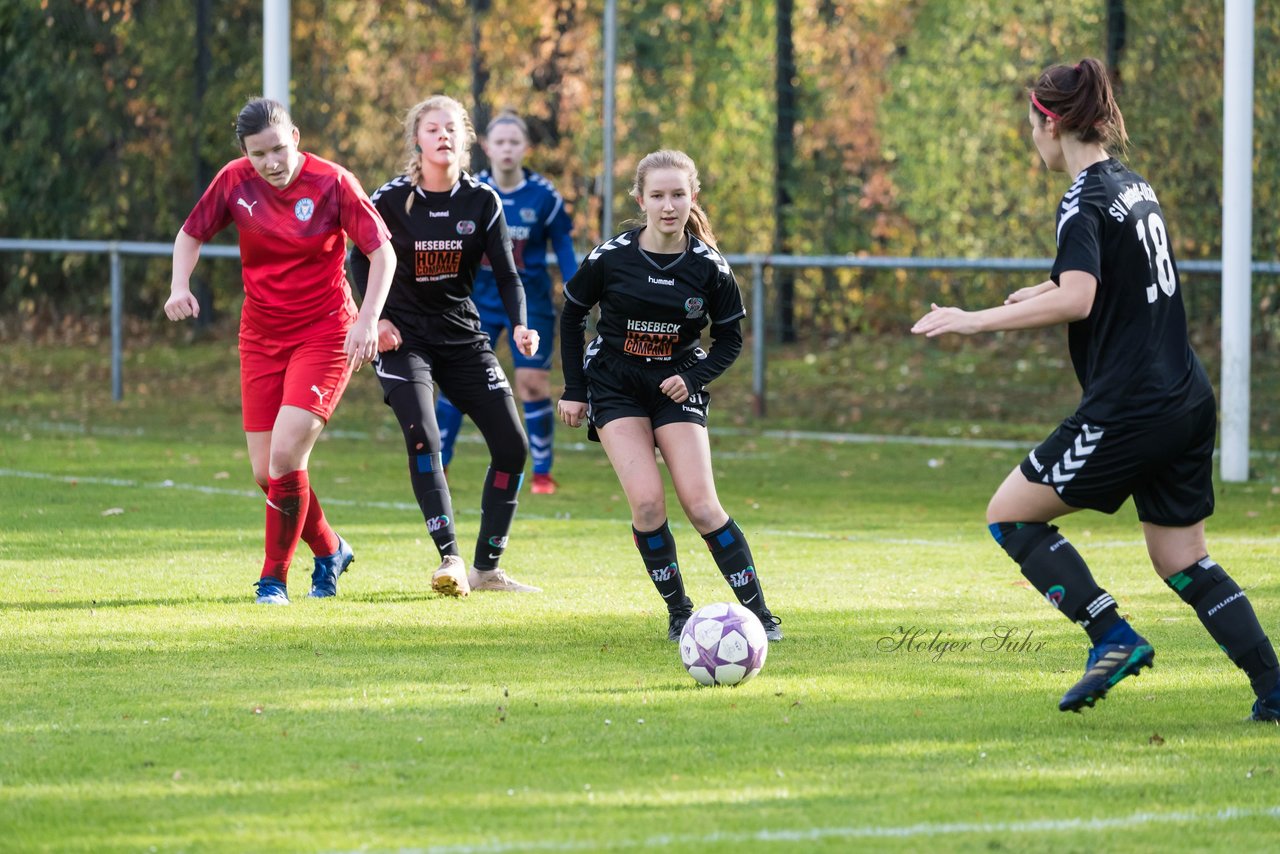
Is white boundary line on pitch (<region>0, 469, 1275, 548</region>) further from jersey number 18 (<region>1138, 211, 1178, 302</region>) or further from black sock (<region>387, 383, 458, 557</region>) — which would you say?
jersey number 18 (<region>1138, 211, 1178, 302</region>)

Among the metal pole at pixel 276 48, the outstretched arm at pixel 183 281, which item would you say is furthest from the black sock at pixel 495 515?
the metal pole at pixel 276 48

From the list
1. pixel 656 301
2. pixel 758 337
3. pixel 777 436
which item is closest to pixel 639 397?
pixel 656 301

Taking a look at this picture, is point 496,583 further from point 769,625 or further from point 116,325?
point 116,325

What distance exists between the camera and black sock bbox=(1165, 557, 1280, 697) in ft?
18.1

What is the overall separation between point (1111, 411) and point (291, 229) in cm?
359

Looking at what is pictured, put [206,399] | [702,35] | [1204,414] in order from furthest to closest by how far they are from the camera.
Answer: [702,35], [206,399], [1204,414]

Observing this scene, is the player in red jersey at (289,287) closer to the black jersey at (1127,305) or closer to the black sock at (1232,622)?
the black jersey at (1127,305)

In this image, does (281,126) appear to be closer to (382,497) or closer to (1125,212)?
(1125,212)

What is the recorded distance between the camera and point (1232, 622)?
5.53 m

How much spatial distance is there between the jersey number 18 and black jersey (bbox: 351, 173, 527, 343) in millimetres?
3463

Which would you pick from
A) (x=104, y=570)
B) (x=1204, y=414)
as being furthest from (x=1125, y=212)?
(x=104, y=570)

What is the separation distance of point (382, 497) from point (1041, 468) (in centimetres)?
675

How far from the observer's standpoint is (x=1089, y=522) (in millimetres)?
10977

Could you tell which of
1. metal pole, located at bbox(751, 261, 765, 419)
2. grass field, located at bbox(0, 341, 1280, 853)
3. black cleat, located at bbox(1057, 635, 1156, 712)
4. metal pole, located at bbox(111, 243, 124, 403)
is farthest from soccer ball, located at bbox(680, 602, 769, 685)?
metal pole, located at bbox(111, 243, 124, 403)
